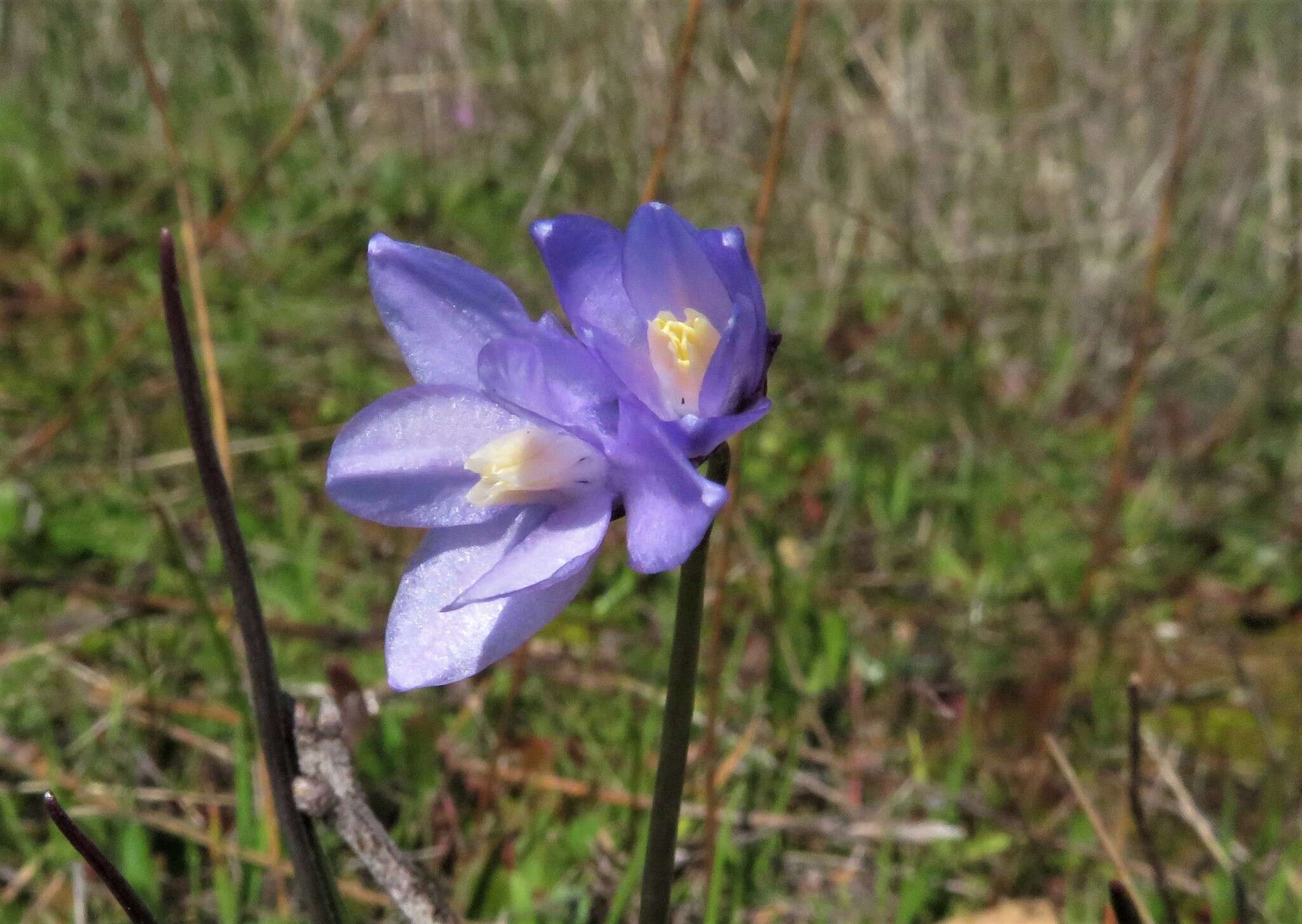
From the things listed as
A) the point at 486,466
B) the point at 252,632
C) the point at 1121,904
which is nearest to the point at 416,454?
the point at 486,466

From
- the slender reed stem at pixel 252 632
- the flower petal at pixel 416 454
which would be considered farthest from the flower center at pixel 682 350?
the slender reed stem at pixel 252 632

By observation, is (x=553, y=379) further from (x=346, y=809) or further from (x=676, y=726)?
(x=346, y=809)

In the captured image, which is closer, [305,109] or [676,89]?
[676,89]

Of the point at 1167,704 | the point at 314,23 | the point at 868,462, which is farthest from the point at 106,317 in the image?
the point at 1167,704

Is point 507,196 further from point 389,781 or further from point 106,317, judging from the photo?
point 389,781

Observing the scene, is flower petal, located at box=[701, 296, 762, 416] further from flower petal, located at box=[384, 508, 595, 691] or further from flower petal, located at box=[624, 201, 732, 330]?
flower petal, located at box=[384, 508, 595, 691]

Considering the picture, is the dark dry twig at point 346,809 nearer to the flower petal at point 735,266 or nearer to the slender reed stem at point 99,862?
the slender reed stem at point 99,862
